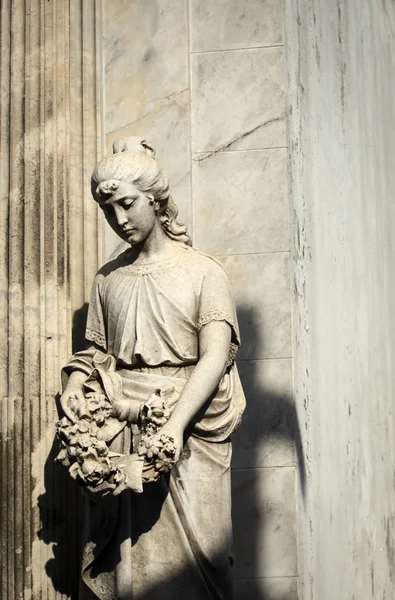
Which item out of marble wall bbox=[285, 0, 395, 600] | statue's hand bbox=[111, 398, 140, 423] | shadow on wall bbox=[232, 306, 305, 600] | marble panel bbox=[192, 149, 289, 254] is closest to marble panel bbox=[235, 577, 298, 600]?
shadow on wall bbox=[232, 306, 305, 600]

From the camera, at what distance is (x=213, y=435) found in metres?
9.20

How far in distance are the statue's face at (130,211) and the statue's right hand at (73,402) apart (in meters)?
0.80

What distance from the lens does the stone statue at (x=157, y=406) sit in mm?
9047

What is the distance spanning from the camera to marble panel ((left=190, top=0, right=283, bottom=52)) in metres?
10.4

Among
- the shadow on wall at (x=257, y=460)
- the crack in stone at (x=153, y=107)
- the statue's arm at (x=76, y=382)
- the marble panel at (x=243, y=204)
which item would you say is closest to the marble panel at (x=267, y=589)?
the shadow on wall at (x=257, y=460)

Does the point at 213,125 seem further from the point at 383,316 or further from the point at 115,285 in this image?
the point at 383,316

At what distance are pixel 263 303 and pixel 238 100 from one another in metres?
1.16

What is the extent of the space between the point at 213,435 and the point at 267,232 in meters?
1.48

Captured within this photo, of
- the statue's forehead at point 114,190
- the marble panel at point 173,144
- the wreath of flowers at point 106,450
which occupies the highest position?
the marble panel at point 173,144

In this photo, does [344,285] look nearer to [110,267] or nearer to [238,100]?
[238,100]

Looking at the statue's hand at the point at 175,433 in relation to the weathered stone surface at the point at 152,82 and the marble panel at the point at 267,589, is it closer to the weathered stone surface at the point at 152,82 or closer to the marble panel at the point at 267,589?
the marble panel at the point at 267,589

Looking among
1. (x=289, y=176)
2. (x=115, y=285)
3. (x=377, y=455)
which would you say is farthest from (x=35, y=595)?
(x=377, y=455)

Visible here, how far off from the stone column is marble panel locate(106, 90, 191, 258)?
31 cm

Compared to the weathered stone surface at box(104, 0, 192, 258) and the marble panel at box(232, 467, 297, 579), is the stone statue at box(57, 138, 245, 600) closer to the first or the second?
the marble panel at box(232, 467, 297, 579)
